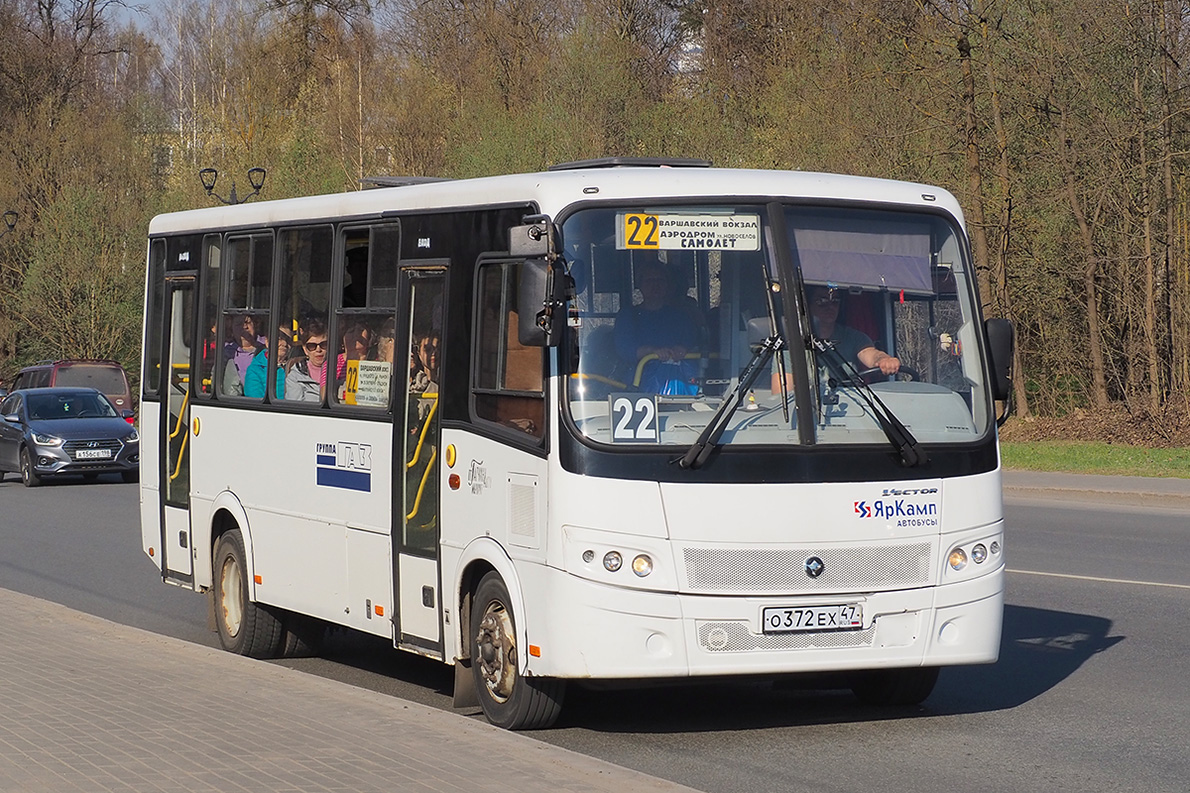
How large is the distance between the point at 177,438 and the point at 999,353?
645cm

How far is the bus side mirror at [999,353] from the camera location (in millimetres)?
8508

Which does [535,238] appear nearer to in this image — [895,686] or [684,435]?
[684,435]

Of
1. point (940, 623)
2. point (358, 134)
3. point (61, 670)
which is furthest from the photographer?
point (358, 134)

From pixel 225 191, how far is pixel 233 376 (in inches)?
1722

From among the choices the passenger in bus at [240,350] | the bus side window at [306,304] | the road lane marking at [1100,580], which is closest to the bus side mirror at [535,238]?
the bus side window at [306,304]

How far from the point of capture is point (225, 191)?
54.0 m

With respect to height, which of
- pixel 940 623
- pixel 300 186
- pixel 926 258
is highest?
pixel 300 186

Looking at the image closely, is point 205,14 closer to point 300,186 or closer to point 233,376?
point 300,186

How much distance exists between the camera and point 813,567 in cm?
792

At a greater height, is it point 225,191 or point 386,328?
point 225,191

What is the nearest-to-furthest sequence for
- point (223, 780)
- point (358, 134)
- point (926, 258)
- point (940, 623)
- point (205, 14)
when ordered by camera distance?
point (223, 780)
point (940, 623)
point (926, 258)
point (358, 134)
point (205, 14)

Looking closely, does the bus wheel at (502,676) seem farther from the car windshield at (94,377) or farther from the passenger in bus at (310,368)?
the car windshield at (94,377)

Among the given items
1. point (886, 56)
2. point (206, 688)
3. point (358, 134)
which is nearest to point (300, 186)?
point (358, 134)

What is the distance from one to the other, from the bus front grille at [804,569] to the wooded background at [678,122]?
25.3 m
